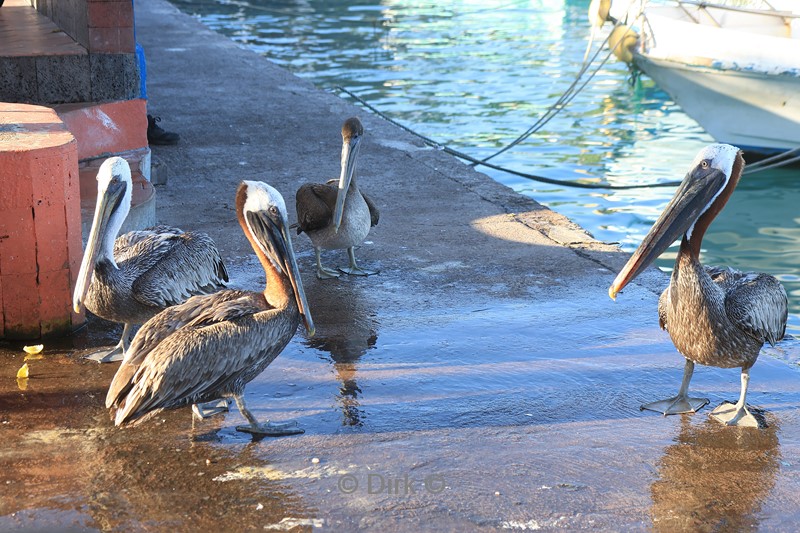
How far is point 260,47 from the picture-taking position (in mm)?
19734

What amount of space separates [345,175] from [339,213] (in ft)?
1.03

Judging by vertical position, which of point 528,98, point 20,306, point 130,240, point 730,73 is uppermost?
point 730,73

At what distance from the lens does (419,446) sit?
4035mm

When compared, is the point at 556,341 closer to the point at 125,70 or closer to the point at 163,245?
the point at 163,245

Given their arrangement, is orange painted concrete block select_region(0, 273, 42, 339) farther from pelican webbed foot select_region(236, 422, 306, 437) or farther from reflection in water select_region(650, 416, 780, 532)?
reflection in water select_region(650, 416, 780, 532)

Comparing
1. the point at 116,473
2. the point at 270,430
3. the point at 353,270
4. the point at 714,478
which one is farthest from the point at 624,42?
the point at 116,473

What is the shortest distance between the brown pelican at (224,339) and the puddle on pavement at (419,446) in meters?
0.26

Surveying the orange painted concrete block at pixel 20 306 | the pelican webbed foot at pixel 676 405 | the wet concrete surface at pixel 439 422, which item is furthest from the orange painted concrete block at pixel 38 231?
the pelican webbed foot at pixel 676 405

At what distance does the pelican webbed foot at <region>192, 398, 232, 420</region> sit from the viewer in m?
4.23

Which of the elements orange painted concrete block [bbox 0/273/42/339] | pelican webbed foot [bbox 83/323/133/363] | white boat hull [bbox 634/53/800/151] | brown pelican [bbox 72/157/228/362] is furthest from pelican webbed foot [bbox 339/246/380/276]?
white boat hull [bbox 634/53/800/151]

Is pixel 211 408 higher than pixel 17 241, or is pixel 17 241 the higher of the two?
pixel 17 241

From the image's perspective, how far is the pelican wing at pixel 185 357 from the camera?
148 inches

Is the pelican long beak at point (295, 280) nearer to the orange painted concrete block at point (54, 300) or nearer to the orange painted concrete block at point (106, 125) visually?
the orange painted concrete block at point (54, 300)

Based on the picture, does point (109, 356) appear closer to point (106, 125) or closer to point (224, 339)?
point (224, 339)
